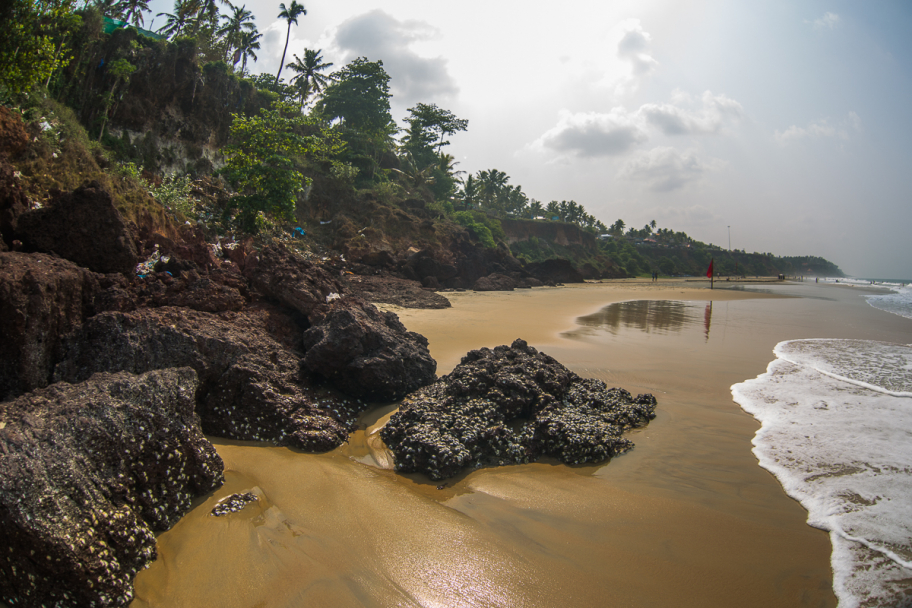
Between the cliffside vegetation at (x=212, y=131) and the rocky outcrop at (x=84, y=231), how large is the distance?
294 cm

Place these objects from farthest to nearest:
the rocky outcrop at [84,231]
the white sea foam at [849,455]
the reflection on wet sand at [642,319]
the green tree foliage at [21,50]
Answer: the reflection on wet sand at [642,319]
the green tree foliage at [21,50]
the rocky outcrop at [84,231]
the white sea foam at [849,455]

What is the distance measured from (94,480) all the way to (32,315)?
77.2 inches

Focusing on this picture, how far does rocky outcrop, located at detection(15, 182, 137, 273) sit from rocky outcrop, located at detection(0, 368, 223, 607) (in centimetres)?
210

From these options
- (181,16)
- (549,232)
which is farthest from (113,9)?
(549,232)

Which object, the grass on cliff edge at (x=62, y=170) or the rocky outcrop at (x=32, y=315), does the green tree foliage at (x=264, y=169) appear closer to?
the grass on cliff edge at (x=62, y=170)

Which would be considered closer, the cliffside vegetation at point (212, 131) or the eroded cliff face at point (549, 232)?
the cliffside vegetation at point (212, 131)

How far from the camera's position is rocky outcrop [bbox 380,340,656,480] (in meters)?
3.72

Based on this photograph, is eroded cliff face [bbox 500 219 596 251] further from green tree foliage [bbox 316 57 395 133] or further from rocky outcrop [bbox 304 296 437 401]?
rocky outcrop [bbox 304 296 437 401]

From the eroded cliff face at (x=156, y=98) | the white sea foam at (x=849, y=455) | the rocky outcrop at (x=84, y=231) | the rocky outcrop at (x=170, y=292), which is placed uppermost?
the eroded cliff face at (x=156, y=98)

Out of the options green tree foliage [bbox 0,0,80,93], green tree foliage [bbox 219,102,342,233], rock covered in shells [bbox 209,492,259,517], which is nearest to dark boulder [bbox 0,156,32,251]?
rock covered in shells [bbox 209,492,259,517]

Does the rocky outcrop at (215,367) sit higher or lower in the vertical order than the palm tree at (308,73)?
lower

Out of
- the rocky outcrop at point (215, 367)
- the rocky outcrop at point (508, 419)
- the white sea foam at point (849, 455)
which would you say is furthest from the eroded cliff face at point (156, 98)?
the white sea foam at point (849, 455)

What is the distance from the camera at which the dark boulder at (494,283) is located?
26617mm

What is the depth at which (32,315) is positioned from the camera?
3428 mm
